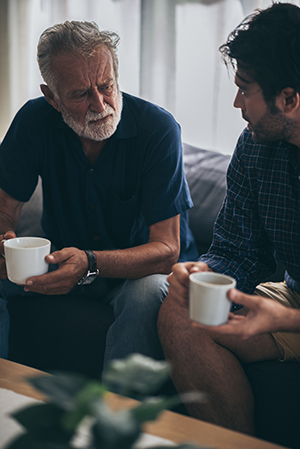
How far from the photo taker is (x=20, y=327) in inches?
65.1

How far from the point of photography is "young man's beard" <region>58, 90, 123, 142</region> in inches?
58.9

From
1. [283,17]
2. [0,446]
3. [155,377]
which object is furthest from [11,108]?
[155,377]

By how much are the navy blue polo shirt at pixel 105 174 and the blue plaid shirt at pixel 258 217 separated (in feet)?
0.70

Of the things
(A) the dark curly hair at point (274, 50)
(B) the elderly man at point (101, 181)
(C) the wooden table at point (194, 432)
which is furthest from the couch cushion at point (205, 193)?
(C) the wooden table at point (194, 432)

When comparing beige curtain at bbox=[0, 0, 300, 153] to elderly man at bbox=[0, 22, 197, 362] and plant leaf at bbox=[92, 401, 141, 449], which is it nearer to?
elderly man at bbox=[0, 22, 197, 362]

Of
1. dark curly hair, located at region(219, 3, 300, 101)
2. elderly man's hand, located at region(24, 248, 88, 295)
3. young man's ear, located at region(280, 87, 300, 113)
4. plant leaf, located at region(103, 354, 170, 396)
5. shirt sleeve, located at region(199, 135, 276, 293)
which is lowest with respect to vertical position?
A: elderly man's hand, located at region(24, 248, 88, 295)

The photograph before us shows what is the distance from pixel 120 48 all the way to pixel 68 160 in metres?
1.16

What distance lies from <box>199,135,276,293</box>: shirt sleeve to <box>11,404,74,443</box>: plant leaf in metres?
0.85

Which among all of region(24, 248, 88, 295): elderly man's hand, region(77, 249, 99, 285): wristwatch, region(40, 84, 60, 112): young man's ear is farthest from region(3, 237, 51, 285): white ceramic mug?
region(40, 84, 60, 112): young man's ear

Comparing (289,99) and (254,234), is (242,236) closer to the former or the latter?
(254,234)

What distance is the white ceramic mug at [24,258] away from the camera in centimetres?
114

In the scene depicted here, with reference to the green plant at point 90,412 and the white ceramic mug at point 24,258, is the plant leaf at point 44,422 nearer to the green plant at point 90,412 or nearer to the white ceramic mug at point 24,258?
the green plant at point 90,412

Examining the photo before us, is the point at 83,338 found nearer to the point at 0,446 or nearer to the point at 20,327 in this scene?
the point at 20,327

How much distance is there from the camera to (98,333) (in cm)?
151
